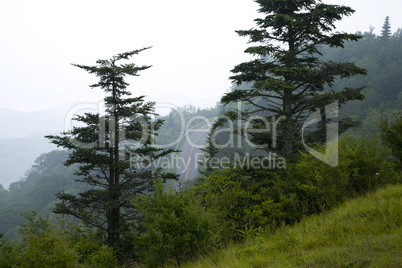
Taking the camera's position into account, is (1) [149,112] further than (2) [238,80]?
Yes

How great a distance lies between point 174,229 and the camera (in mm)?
4883

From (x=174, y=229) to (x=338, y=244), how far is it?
9.42 feet

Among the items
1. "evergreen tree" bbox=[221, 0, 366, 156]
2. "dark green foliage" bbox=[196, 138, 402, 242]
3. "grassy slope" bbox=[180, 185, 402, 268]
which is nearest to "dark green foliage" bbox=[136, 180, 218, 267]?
"grassy slope" bbox=[180, 185, 402, 268]

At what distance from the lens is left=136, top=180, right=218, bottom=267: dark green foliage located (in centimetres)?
484

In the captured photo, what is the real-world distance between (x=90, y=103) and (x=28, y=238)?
11.1m

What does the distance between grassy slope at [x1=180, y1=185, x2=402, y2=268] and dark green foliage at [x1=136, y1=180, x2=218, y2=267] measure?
40 centimetres

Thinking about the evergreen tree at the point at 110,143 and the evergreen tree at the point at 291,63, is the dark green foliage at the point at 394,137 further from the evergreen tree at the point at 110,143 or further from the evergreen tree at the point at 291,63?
the evergreen tree at the point at 110,143

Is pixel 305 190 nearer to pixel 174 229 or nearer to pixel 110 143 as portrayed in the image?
pixel 174 229

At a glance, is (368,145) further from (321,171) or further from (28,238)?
(28,238)

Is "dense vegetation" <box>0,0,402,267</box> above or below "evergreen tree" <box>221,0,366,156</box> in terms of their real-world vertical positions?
below

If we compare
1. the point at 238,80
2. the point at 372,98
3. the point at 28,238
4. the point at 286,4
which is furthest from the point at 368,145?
the point at 372,98

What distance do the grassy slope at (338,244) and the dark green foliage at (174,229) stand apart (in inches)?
15.9

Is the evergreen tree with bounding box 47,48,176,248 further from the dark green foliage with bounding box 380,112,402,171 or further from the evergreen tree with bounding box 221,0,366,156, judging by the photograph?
the dark green foliage with bounding box 380,112,402,171

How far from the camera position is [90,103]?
46.5 feet
